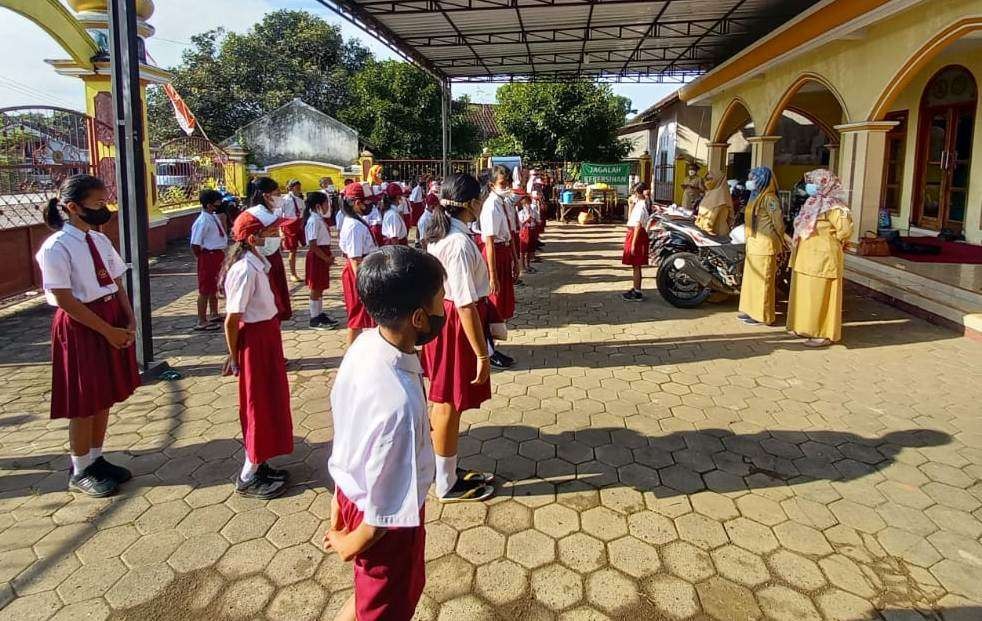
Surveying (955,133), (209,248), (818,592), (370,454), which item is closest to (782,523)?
(818,592)

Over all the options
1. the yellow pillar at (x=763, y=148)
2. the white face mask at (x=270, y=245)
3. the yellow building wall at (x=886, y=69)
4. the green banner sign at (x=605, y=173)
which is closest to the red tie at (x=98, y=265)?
the white face mask at (x=270, y=245)

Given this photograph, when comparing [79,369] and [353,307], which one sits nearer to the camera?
[79,369]

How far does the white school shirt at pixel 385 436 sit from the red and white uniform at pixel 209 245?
211 inches

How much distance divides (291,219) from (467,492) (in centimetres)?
766

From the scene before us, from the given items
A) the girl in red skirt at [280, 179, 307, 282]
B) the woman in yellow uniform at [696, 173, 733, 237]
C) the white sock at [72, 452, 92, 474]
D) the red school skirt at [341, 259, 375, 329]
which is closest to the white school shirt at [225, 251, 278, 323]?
the white sock at [72, 452, 92, 474]

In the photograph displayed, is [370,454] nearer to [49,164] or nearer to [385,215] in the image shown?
[385,215]

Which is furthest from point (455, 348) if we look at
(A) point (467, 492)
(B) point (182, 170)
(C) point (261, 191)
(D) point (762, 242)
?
(B) point (182, 170)

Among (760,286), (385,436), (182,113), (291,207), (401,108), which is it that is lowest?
(760,286)

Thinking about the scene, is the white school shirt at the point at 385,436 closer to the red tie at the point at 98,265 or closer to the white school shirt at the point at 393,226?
the red tie at the point at 98,265

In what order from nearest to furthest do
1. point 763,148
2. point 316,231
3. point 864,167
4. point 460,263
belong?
point 460,263
point 316,231
point 864,167
point 763,148

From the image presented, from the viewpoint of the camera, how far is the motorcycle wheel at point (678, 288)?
7477mm

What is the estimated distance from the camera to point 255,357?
3148 mm

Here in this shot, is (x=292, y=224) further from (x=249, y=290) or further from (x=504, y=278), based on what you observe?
(x=249, y=290)

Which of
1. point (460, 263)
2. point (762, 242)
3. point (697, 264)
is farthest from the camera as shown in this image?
point (697, 264)
